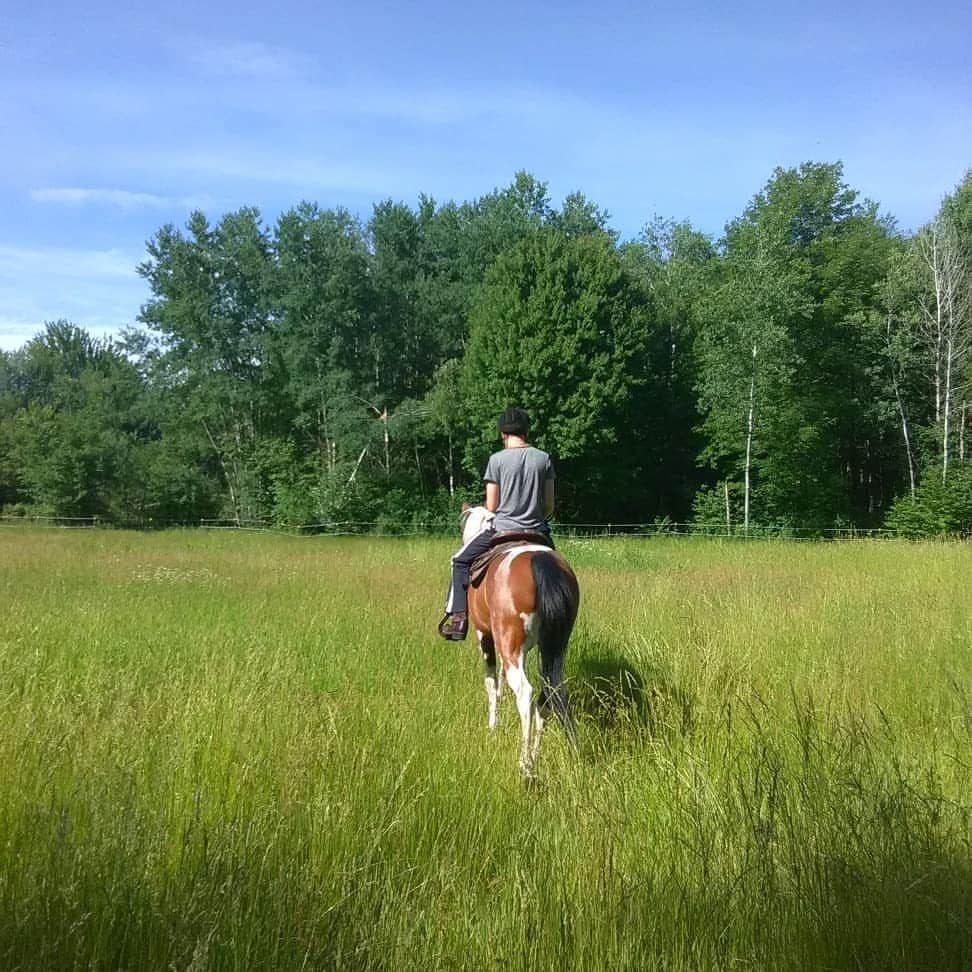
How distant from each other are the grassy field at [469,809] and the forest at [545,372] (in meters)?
24.6

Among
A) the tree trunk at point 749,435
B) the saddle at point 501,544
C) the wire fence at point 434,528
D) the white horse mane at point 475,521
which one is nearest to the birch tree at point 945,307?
the wire fence at point 434,528

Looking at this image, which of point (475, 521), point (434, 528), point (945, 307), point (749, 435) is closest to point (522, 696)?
point (475, 521)

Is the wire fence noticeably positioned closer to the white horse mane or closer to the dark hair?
the white horse mane

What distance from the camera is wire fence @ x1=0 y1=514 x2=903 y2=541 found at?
28.2m

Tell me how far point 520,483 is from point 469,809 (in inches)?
108

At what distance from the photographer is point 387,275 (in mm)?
38438

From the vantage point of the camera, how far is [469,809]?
3.69 m

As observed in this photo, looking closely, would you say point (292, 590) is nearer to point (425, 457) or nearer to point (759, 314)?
point (759, 314)

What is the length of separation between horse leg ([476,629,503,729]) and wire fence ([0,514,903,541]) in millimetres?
20782

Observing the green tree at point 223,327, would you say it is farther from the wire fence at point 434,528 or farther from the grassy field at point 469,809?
the grassy field at point 469,809

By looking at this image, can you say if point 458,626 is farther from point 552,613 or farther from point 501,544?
point 552,613

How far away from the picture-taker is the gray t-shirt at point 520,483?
5.88 meters

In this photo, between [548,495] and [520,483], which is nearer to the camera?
[520,483]

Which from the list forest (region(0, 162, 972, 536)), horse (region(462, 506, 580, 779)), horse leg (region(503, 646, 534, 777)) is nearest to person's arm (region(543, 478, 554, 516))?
horse (region(462, 506, 580, 779))
